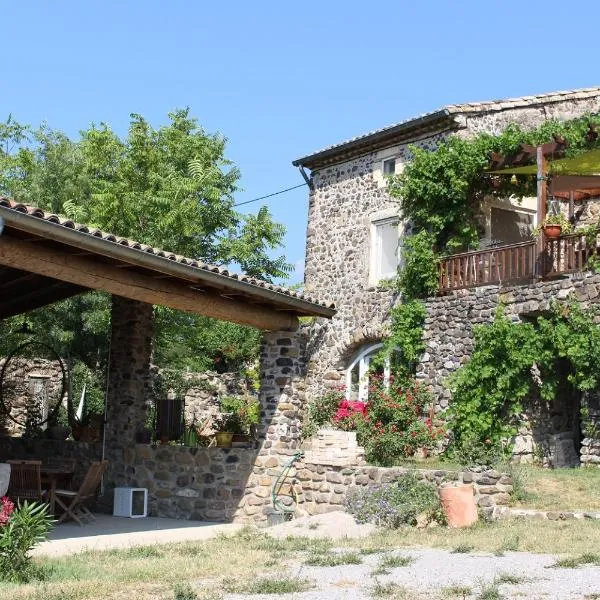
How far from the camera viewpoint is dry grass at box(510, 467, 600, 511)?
10047mm

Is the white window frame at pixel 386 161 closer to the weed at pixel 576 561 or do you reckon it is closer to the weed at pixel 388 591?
the weed at pixel 576 561

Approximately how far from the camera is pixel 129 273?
9125mm

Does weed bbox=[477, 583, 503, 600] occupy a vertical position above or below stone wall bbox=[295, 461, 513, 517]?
below

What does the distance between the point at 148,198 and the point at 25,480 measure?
28.1 feet

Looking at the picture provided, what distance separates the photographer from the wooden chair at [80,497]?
1018cm

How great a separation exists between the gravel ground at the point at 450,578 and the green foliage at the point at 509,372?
5.82 meters

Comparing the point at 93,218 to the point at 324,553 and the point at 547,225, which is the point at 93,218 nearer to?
the point at 547,225

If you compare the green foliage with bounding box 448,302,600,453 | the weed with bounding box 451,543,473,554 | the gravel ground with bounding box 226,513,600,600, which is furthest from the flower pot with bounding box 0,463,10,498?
the green foliage with bounding box 448,302,600,453

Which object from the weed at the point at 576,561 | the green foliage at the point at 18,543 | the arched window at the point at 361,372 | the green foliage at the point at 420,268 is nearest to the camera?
the green foliage at the point at 18,543

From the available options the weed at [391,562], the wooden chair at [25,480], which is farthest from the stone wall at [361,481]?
the wooden chair at [25,480]

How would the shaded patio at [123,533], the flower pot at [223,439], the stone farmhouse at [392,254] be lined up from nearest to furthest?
the shaded patio at [123,533], the flower pot at [223,439], the stone farmhouse at [392,254]

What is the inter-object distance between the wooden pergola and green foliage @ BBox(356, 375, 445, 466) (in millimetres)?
1935

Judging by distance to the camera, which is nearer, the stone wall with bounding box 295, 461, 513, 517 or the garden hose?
the stone wall with bounding box 295, 461, 513, 517

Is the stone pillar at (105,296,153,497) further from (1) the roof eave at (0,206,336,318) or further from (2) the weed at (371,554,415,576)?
(2) the weed at (371,554,415,576)
